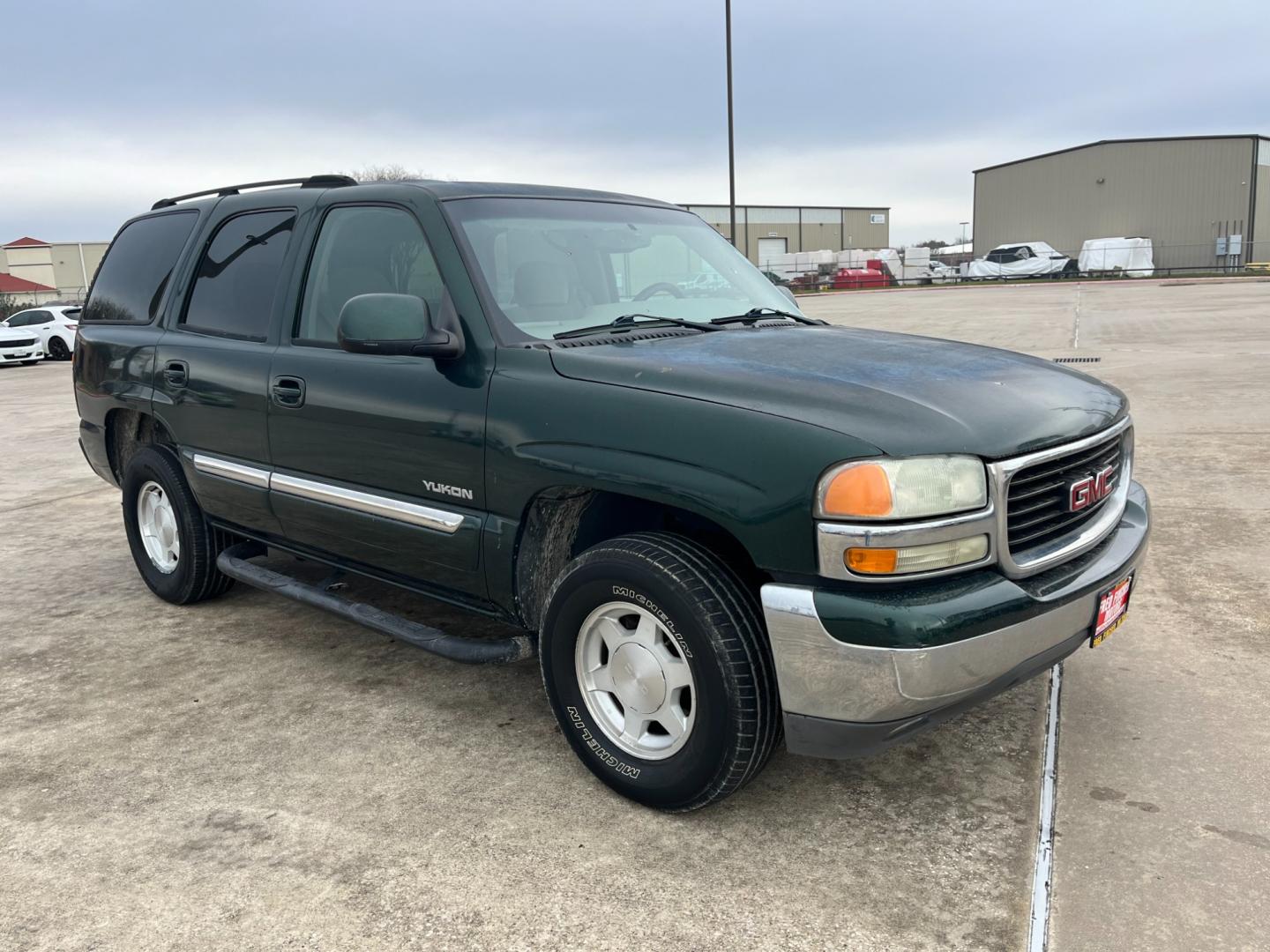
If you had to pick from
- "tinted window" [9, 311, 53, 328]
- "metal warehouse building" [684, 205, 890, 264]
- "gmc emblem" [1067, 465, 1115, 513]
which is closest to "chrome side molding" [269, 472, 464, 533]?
"gmc emblem" [1067, 465, 1115, 513]

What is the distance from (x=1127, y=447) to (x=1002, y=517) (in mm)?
1217

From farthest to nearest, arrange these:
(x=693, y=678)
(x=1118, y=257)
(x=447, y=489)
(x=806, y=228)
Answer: (x=806, y=228), (x=1118, y=257), (x=447, y=489), (x=693, y=678)

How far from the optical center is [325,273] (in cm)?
389

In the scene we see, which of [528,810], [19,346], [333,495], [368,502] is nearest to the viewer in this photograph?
[528,810]

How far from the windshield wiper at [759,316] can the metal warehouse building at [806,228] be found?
65.8m

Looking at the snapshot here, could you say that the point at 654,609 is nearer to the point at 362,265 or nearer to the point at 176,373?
the point at 362,265

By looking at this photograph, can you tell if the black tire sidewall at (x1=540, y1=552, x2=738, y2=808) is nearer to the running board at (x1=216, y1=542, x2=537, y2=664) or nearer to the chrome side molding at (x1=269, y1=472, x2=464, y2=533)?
the running board at (x1=216, y1=542, x2=537, y2=664)

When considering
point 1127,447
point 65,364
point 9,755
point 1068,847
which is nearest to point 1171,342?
point 1127,447

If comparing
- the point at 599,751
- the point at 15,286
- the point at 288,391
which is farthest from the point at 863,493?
the point at 15,286

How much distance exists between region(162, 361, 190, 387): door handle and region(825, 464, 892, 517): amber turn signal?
3136 mm

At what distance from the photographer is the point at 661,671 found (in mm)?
2842

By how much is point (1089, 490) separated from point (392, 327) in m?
2.12

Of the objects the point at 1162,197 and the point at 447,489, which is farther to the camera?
the point at 1162,197

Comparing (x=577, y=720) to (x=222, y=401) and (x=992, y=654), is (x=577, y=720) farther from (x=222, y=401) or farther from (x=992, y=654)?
(x=222, y=401)
